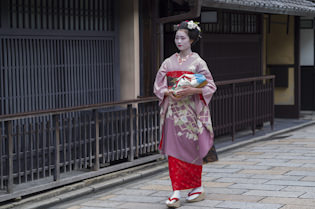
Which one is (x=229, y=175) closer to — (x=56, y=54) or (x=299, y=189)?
(x=299, y=189)

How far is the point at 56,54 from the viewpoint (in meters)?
8.76

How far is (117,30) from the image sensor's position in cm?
980

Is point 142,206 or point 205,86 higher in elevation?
point 205,86

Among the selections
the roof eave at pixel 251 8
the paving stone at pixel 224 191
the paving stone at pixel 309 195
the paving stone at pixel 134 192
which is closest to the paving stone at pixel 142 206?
the paving stone at pixel 134 192

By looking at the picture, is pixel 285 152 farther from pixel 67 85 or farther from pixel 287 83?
pixel 287 83

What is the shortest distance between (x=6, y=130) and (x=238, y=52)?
7425 mm

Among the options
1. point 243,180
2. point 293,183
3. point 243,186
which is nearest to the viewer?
point 243,186

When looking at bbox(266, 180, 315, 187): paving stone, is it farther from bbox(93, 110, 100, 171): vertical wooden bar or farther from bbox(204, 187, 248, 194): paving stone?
bbox(93, 110, 100, 171): vertical wooden bar

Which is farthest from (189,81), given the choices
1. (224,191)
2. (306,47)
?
(306,47)

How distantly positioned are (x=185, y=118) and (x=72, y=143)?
1699 mm

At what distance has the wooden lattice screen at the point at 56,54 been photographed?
8047mm

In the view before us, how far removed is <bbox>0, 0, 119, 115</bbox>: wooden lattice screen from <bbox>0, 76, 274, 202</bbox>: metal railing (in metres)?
0.31

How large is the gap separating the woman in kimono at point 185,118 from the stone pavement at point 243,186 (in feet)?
1.30

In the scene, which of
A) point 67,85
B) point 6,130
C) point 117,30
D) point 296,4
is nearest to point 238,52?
point 296,4
